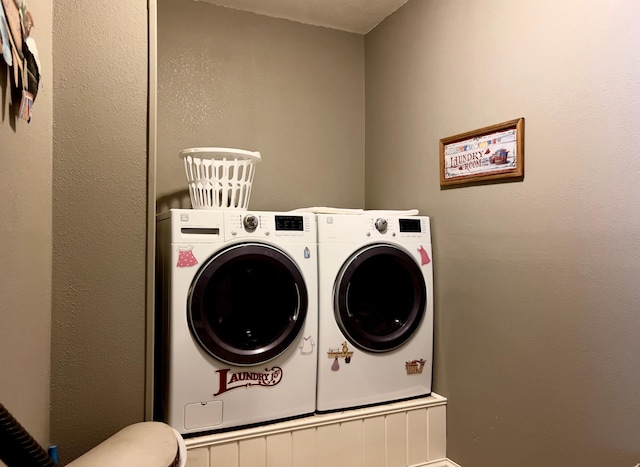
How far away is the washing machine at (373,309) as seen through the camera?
2102 millimetres

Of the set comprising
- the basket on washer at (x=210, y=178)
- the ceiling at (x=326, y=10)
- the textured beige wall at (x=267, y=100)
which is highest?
the ceiling at (x=326, y=10)

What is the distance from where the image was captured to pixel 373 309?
2.28 meters

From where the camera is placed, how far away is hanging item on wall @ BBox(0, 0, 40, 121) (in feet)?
2.98

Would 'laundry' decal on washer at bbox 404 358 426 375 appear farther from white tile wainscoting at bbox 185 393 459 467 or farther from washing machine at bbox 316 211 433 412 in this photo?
white tile wainscoting at bbox 185 393 459 467

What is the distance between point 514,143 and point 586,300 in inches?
26.0

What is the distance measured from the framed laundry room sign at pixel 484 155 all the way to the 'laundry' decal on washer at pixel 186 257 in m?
1.21

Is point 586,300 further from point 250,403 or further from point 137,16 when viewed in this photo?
point 137,16

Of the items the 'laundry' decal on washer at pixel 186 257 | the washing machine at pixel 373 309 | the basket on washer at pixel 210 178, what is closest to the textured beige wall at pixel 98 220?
the 'laundry' decal on washer at pixel 186 257

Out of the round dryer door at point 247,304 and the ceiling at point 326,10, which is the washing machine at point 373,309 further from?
the ceiling at point 326,10

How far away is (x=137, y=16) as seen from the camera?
62.6 inches

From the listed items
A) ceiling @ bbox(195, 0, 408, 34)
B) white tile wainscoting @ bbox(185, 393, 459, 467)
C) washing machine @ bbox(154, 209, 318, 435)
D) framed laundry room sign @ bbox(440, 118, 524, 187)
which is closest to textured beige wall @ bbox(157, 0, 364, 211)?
ceiling @ bbox(195, 0, 408, 34)

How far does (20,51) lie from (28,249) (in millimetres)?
474

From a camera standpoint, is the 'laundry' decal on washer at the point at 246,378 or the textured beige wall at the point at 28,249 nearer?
the textured beige wall at the point at 28,249

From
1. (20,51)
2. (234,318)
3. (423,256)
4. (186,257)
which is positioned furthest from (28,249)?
(423,256)
